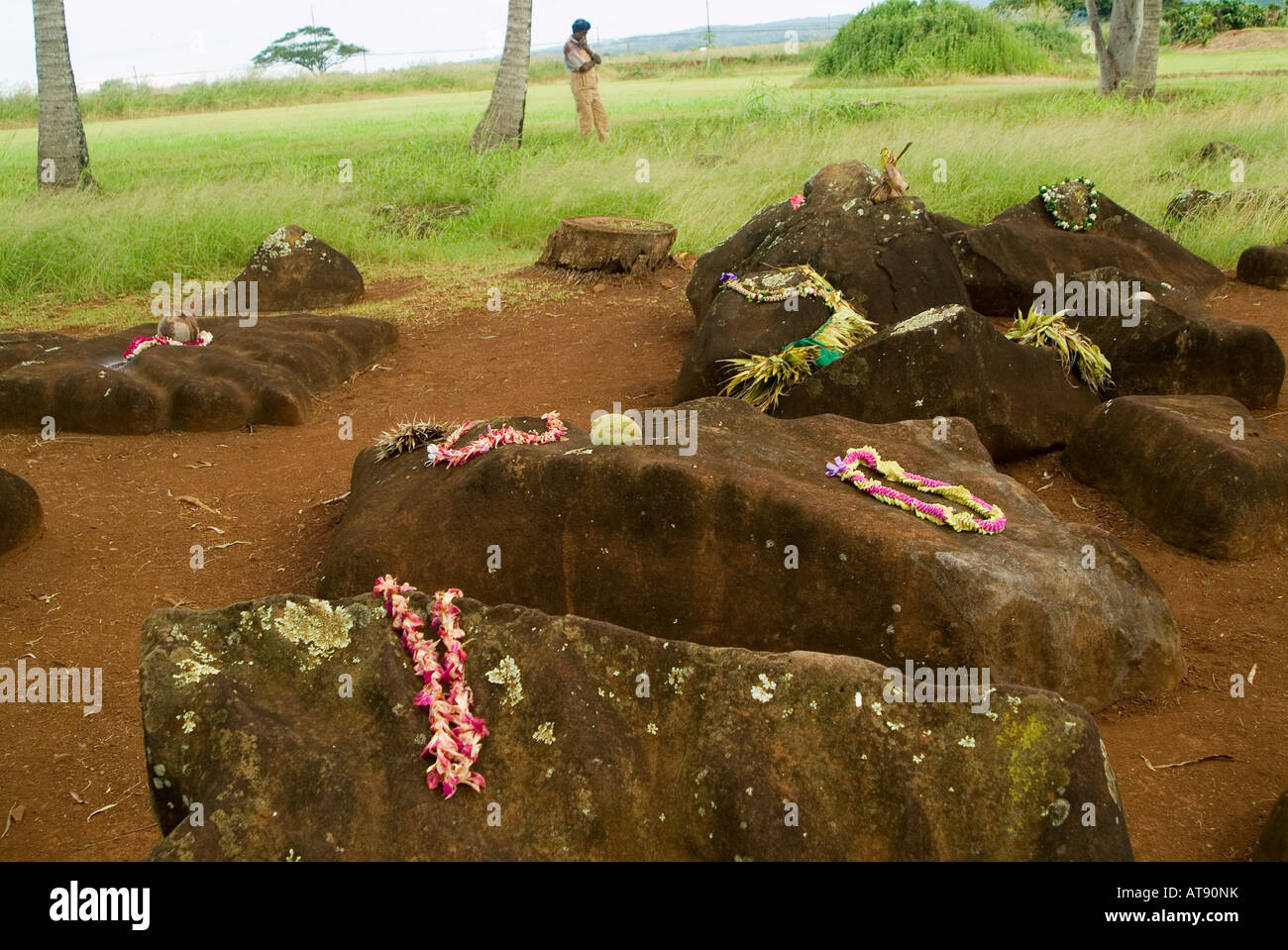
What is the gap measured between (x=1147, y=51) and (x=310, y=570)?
18.0 meters

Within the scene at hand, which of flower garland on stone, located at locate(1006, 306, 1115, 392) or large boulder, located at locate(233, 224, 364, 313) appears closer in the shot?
flower garland on stone, located at locate(1006, 306, 1115, 392)

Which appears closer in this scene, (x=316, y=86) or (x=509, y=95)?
(x=509, y=95)

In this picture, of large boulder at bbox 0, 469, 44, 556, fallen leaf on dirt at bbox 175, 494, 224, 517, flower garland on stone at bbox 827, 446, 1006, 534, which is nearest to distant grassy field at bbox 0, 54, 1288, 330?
fallen leaf on dirt at bbox 175, 494, 224, 517

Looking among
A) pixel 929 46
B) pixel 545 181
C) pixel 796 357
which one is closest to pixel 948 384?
pixel 796 357

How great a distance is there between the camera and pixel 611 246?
9328 mm

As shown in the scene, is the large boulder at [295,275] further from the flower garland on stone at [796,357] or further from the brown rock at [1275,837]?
the brown rock at [1275,837]

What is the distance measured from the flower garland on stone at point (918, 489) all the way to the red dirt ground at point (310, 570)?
0.72m

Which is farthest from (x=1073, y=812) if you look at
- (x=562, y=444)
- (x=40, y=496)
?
(x=40, y=496)

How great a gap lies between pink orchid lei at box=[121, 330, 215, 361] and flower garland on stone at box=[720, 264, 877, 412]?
325 cm

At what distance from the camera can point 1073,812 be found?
7.05 feet

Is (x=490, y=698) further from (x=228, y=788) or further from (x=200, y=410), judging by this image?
(x=200, y=410)

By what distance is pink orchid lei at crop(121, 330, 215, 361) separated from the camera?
22.4 feet

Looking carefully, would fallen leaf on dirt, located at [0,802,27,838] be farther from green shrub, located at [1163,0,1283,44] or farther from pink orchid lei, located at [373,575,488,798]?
green shrub, located at [1163,0,1283,44]

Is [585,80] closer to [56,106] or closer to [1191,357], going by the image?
[56,106]
